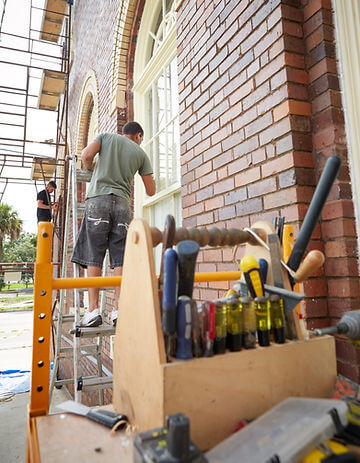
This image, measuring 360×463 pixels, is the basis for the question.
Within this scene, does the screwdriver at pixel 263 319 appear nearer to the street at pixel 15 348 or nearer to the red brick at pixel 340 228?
the red brick at pixel 340 228

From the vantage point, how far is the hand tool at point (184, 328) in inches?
27.2

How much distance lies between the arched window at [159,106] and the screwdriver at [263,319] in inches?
90.7

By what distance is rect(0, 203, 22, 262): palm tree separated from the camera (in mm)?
31891

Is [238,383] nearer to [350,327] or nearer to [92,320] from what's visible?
[350,327]

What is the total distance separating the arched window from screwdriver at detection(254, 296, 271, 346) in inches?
90.7

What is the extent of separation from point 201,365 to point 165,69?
3.65 m

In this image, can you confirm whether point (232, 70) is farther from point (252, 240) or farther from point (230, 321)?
point (230, 321)

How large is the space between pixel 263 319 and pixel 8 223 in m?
36.2

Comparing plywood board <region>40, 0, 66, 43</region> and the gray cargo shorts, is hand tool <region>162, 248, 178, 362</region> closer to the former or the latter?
the gray cargo shorts

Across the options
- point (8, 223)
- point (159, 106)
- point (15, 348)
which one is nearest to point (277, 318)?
point (159, 106)

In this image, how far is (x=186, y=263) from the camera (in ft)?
2.47

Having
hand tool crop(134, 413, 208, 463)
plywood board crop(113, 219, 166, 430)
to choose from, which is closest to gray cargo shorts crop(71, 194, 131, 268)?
plywood board crop(113, 219, 166, 430)

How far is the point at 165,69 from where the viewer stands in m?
3.63

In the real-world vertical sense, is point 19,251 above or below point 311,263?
above
